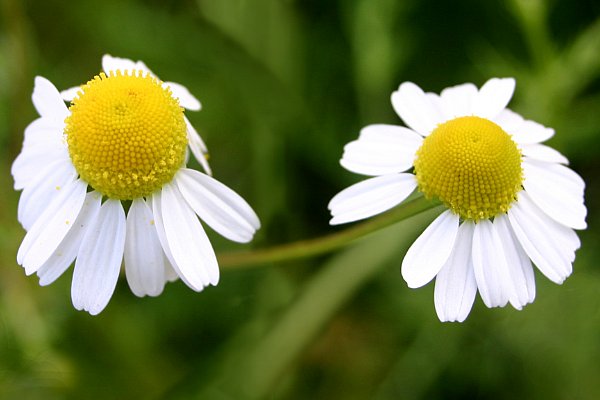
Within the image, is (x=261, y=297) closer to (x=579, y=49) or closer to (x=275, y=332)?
(x=275, y=332)

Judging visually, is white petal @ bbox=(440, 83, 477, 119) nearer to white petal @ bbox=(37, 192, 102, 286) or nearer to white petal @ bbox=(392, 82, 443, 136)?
white petal @ bbox=(392, 82, 443, 136)

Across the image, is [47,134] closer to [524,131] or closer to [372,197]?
[372,197]

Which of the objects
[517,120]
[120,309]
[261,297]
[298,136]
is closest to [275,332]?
[261,297]

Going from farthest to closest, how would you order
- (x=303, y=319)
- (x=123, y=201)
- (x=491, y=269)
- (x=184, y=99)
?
(x=303, y=319)
(x=184, y=99)
(x=123, y=201)
(x=491, y=269)

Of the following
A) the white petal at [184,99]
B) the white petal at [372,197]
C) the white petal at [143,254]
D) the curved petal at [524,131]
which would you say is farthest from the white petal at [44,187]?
the curved petal at [524,131]

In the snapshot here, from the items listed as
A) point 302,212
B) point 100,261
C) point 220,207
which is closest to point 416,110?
point 220,207

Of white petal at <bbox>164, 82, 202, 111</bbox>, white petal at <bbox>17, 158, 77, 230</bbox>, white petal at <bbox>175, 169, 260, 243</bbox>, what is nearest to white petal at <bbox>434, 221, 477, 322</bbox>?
white petal at <bbox>175, 169, 260, 243</bbox>
